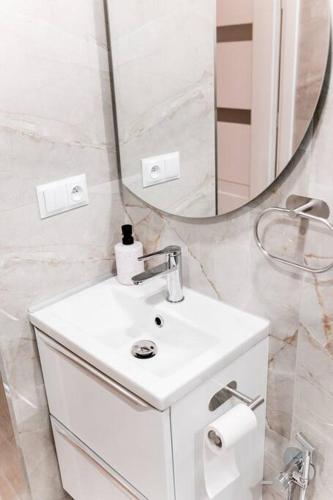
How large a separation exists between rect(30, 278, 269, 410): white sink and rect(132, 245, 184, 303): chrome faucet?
0.03 m

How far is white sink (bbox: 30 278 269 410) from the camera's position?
3.45ft

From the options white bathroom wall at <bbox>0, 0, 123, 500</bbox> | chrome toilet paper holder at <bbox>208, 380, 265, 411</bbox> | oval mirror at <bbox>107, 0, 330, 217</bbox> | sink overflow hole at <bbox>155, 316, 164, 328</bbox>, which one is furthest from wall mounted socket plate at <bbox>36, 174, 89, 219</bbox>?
chrome toilet paper holder at <bbox>208, 380, 265, 411</bbox>

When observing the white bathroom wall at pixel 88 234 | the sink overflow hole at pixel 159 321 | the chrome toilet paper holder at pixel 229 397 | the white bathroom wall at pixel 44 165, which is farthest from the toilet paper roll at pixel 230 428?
the white bathroom wall at pixel 44 165

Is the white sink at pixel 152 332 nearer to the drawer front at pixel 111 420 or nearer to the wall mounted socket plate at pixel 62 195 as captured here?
the drawer front at pixel 111 420

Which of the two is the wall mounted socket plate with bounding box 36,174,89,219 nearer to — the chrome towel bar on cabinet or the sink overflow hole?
the sink overflow hole

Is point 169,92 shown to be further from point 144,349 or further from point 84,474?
point 84,474

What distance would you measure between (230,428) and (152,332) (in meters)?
0.38

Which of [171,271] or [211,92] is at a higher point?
[211,92]

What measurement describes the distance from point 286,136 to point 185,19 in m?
0.40

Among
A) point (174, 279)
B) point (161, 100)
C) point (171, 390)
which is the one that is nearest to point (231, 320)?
point (174, 279)

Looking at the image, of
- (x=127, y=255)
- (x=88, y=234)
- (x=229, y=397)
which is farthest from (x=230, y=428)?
(x=88, y=234)

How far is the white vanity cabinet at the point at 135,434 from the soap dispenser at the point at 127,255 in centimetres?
29

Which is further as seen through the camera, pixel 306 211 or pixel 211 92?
pixel 211 92

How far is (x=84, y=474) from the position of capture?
141 cm
